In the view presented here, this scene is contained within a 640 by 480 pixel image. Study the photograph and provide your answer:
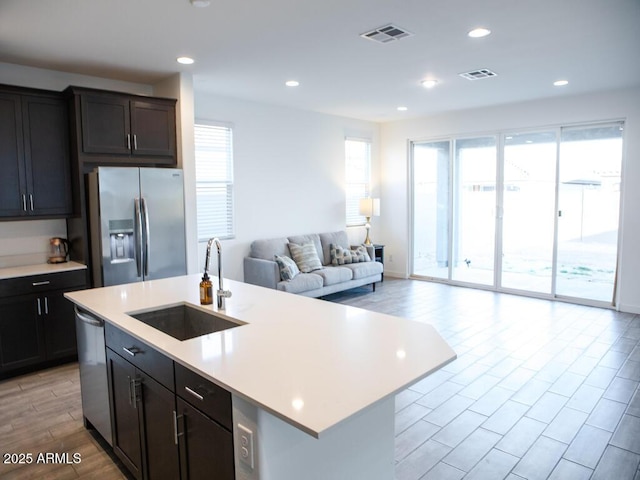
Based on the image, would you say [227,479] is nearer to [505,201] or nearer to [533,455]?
[533,455]

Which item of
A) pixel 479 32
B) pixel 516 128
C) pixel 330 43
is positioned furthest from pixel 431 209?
pixel 330 43

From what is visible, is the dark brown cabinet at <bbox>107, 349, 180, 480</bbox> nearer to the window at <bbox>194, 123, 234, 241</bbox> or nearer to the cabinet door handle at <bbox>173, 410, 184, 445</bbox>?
the cabinet door handle at <bbox>173, 410, 184, 445</bbox>

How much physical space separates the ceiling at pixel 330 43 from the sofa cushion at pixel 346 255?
7.57ft

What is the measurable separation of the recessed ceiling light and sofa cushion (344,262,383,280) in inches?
143

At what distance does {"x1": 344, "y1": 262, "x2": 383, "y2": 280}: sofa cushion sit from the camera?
21.3 ft

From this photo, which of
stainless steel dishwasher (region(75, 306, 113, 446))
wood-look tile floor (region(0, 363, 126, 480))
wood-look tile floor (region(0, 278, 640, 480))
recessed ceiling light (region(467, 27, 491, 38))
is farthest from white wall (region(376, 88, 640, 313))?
stainless steel dishwasher (region(75, 306, 113, 446))

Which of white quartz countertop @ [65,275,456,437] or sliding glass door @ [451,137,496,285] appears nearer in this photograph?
white quartz countertop @ [65,275,456,437]

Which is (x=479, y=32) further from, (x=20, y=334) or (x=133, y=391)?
(x=20, y=334)

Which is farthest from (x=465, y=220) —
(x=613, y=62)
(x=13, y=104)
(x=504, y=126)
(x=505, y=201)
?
(x=13, y=104)

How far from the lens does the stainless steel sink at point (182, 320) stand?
2475 mm

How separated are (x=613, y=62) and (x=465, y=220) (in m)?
3.28

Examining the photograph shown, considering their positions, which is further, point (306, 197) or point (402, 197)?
point (402, 197)

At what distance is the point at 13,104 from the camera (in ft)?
12.6

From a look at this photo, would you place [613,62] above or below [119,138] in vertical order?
above
